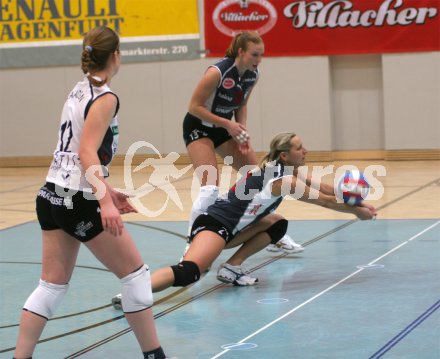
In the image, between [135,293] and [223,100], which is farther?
[223,100]

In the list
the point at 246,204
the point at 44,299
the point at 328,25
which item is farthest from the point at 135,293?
the point at 328,25

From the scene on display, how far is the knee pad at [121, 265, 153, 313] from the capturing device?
151 inches

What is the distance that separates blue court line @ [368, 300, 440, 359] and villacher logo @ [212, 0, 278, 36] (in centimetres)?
876

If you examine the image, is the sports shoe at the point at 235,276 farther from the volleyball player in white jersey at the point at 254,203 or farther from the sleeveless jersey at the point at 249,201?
the sleeveless jersey at the point at 249,201

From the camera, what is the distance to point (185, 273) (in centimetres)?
495

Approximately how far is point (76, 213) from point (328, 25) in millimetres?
9815

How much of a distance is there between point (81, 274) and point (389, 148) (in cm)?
770

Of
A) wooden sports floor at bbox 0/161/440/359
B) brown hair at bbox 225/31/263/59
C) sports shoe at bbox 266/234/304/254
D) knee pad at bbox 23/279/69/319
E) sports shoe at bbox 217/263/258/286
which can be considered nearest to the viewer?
A: knee pad at bbox 23/279/69/319

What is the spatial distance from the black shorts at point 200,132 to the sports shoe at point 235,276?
1.05 metres

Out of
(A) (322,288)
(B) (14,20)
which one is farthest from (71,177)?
(B) (14,20)

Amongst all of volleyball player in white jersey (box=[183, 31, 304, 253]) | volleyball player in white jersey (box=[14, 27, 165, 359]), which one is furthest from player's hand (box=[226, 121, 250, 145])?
volleyball player in white jersey (box=[14, 27, 165, 359])

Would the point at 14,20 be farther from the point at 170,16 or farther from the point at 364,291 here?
the point at 364,291

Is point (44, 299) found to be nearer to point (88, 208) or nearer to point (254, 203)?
point (88, 208)

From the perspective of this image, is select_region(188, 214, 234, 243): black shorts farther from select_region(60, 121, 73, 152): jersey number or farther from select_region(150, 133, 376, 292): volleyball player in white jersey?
select_region(60, 121, 73, 152): jersey number
